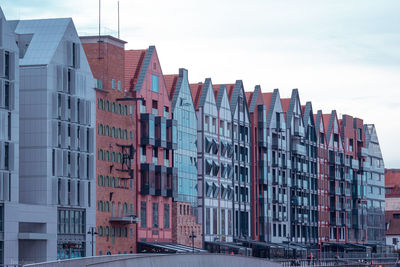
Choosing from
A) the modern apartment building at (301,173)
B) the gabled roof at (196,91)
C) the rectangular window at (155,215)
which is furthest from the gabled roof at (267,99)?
the rectangular window at (155,215)

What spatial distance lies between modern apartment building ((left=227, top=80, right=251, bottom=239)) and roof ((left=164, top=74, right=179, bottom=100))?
433 inches

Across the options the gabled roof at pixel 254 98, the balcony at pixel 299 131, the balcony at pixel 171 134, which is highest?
the gabled roof at pixel 254 98

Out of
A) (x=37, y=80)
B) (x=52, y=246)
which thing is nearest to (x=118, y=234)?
(x=52, y=246)

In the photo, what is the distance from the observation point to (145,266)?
263 feet

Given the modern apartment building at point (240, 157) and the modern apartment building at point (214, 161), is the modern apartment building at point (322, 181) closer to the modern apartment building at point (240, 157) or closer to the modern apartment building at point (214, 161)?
A: the modern apartment building at point (240, 157)

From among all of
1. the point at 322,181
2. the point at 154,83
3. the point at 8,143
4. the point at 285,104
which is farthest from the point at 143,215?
the point at 322,181

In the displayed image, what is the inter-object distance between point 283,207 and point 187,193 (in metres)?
33.3

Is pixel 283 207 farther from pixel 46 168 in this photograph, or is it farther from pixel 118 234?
pixel 46 168

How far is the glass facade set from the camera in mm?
134750

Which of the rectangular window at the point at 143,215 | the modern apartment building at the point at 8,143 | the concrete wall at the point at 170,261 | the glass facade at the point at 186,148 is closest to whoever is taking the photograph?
the concrete wall at the point at 170,261

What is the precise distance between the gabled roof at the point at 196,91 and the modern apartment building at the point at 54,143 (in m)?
31.7

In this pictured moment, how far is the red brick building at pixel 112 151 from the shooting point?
117 meters

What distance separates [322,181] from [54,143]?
3413 inches

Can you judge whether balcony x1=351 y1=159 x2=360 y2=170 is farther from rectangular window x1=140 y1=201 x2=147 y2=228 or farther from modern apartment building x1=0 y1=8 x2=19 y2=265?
modern apartment building x1=0 y1=8 x2=19 y2=265
